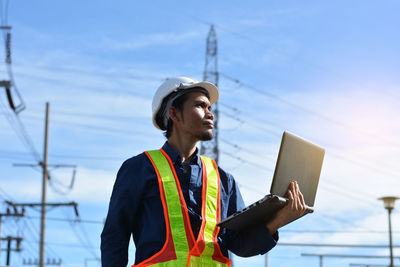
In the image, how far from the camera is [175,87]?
5020mm

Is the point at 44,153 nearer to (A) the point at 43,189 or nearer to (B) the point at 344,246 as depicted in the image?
(A) the point at 43,189

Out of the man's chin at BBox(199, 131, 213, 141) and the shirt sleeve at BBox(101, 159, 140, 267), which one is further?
the man's chin at BBox(199, 131, 213, 141)

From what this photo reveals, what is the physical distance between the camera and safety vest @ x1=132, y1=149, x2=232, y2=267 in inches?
175

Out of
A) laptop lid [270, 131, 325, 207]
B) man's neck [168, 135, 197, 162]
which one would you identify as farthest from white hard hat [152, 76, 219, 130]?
laptop lid [270, 131, 325, 207]

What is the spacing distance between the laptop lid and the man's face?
0.63 m

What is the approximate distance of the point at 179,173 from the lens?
4.78 metres

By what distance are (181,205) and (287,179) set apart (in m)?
0.69

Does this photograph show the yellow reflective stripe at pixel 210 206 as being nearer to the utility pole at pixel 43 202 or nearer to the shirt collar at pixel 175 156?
the shirt collar at pixel 175 156

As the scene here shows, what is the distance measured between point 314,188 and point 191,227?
2.69ft

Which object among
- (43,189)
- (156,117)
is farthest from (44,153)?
(156,117)

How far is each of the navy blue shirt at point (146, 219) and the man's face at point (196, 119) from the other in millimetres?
198

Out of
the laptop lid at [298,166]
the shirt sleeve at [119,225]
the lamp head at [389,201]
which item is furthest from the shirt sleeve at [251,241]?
the lamp head at [389,201]

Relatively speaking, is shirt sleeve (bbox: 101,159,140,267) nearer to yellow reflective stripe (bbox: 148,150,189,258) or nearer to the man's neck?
yellow reflective stripe (bbox: 148,150,189,258)

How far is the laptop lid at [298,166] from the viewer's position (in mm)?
4367
